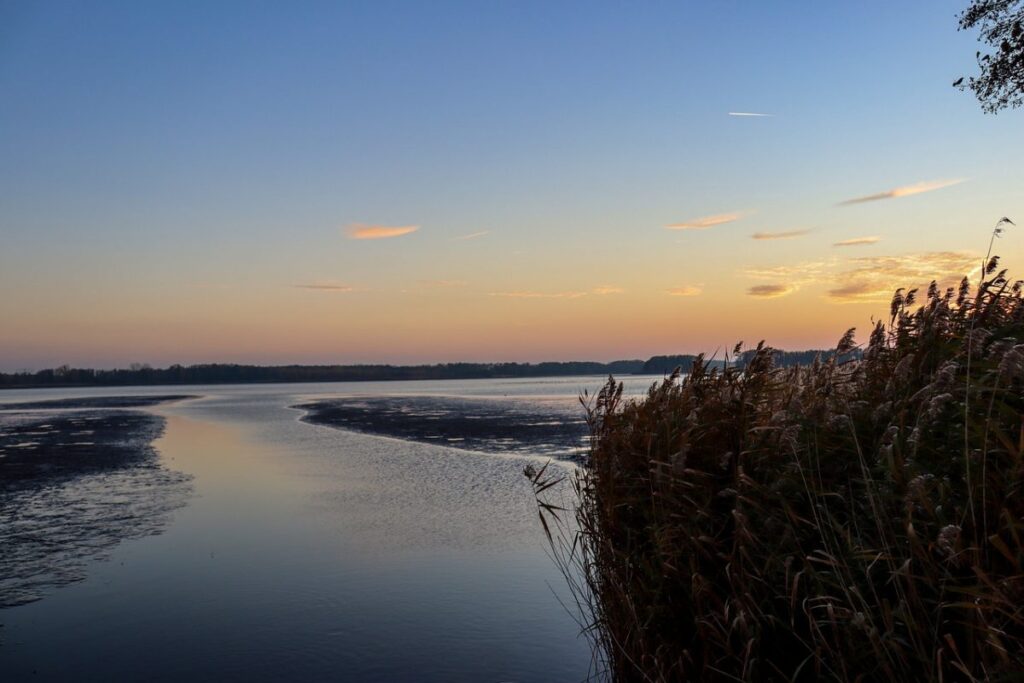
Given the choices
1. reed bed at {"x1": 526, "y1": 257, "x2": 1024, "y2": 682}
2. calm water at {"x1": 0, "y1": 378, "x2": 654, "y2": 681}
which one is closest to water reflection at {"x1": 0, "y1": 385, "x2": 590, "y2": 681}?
calm water at {"x1": 0, "y1": 378, "x2": 654, "y2": 681}

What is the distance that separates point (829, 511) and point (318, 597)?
8.19 meters

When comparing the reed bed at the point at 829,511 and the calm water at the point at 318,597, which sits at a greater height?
the reed bed at the point at 829,511

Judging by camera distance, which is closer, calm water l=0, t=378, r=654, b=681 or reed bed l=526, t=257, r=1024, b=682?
reed bed l=526, t=257, r=1024, b=682

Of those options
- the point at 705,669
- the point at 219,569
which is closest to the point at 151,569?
the point at 219,569

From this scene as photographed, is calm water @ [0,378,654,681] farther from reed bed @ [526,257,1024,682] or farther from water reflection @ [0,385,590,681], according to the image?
reed bed @ [526,257,1024,682]

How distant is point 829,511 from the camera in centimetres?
574

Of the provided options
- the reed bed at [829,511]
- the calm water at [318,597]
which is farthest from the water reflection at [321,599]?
the reed bed at [829,511]

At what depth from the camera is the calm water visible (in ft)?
30.0

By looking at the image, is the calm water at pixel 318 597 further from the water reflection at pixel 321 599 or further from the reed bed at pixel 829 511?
the reed bed at pixel 829 511

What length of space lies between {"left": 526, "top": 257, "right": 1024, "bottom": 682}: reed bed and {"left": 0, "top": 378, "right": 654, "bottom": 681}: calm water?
79.2 inches

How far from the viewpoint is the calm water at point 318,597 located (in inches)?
360

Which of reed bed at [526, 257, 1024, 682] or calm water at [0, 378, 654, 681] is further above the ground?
reed bed at [526, 257, 1024, 682]

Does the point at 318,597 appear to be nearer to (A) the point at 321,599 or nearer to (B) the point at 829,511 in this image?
(A) the point at 321,599

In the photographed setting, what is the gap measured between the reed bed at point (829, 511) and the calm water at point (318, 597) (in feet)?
6.60
